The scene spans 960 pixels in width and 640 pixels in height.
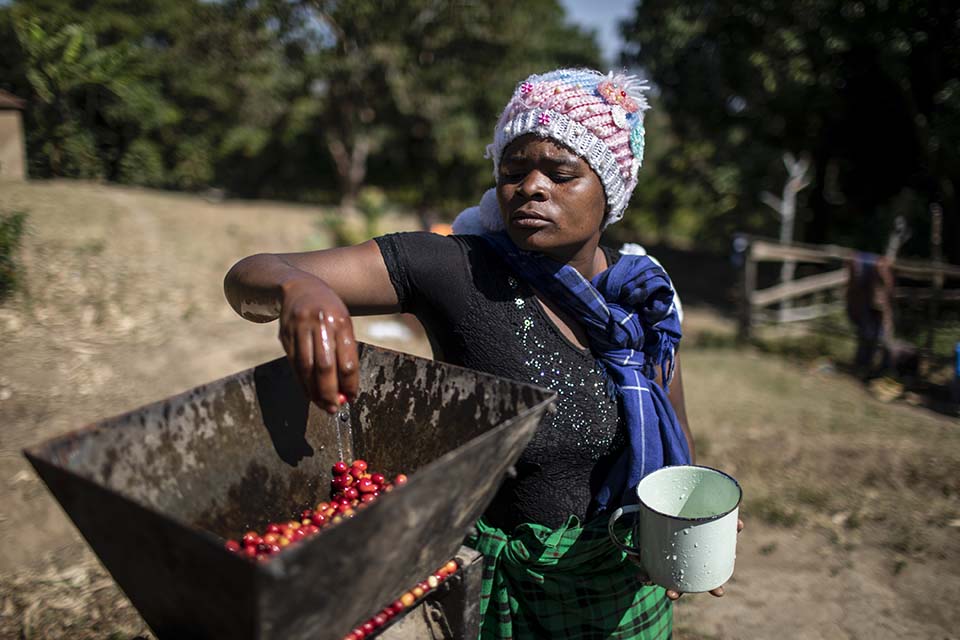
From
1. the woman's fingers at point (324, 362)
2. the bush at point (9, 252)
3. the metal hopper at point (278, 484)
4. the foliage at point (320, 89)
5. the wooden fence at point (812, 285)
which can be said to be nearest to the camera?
the metal hopper at point (278, 484)

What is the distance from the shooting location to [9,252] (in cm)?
594

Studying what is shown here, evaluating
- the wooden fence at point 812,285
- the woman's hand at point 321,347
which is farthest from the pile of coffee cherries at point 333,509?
the wooden fence at point 812,285

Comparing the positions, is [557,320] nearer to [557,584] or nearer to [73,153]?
[557,584]

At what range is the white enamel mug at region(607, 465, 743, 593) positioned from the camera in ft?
4.93

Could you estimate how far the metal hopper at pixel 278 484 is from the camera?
0.93 m

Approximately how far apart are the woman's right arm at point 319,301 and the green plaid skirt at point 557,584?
67 cm

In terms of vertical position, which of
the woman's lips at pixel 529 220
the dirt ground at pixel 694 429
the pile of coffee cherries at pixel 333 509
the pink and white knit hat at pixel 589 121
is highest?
the pink and white knit hat at pixel 589 121

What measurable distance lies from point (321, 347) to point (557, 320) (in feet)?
2.45

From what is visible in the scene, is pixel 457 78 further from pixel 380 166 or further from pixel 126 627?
pixel 126 627

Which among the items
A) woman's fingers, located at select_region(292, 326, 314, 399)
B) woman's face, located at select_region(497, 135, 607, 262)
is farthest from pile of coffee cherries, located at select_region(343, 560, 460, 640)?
woman's face, located at select_region(497, 135, 607, 262)

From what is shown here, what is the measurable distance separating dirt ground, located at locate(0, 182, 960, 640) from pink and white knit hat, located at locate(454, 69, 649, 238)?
2543mm

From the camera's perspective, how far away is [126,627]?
2.94 metres

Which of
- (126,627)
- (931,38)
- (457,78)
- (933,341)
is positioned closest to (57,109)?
(126,627)

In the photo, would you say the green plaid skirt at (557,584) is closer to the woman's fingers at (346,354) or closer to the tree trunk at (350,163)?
the woman's fingers at (346,354)
